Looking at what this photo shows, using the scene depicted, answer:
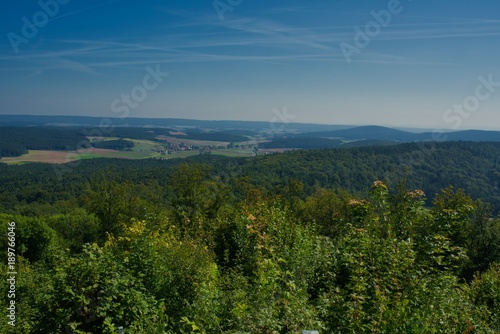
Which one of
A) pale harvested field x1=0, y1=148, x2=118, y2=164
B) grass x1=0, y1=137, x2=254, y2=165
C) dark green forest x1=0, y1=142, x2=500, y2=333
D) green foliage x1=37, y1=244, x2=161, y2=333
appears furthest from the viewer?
grass x1=0, y1=137, x2=254, y2=165

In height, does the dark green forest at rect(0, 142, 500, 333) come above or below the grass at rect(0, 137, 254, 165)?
above

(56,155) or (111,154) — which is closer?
(56,155)

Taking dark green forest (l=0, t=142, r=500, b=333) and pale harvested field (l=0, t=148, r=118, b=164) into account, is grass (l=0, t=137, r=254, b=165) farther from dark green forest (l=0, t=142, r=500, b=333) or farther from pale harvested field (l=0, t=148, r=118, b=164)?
dark green forest (l=0, t=142, r=500, b=333)

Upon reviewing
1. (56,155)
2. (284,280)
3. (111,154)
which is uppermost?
(284,280)

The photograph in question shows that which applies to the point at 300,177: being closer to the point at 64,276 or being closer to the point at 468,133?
the point at 64,276

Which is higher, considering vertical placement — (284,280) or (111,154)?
(284,280)

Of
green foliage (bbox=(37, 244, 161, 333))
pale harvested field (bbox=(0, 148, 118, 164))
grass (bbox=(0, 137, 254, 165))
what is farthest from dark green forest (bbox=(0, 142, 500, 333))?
grass (bbox=(0, 137, 254, 165))

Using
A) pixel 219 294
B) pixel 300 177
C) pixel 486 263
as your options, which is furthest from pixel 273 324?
pixel 300 177

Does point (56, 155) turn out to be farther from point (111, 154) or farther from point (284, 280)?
point (284, 280)

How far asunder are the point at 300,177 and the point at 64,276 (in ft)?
289

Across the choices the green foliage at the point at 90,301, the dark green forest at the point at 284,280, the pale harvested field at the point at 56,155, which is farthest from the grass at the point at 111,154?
the green foliage at the point at 90,301

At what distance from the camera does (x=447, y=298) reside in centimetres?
566

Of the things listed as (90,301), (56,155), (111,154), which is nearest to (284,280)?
(90,301)

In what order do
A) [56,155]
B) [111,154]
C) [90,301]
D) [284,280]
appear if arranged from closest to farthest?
[284,280], [90,301], [56,155], [111,154]
